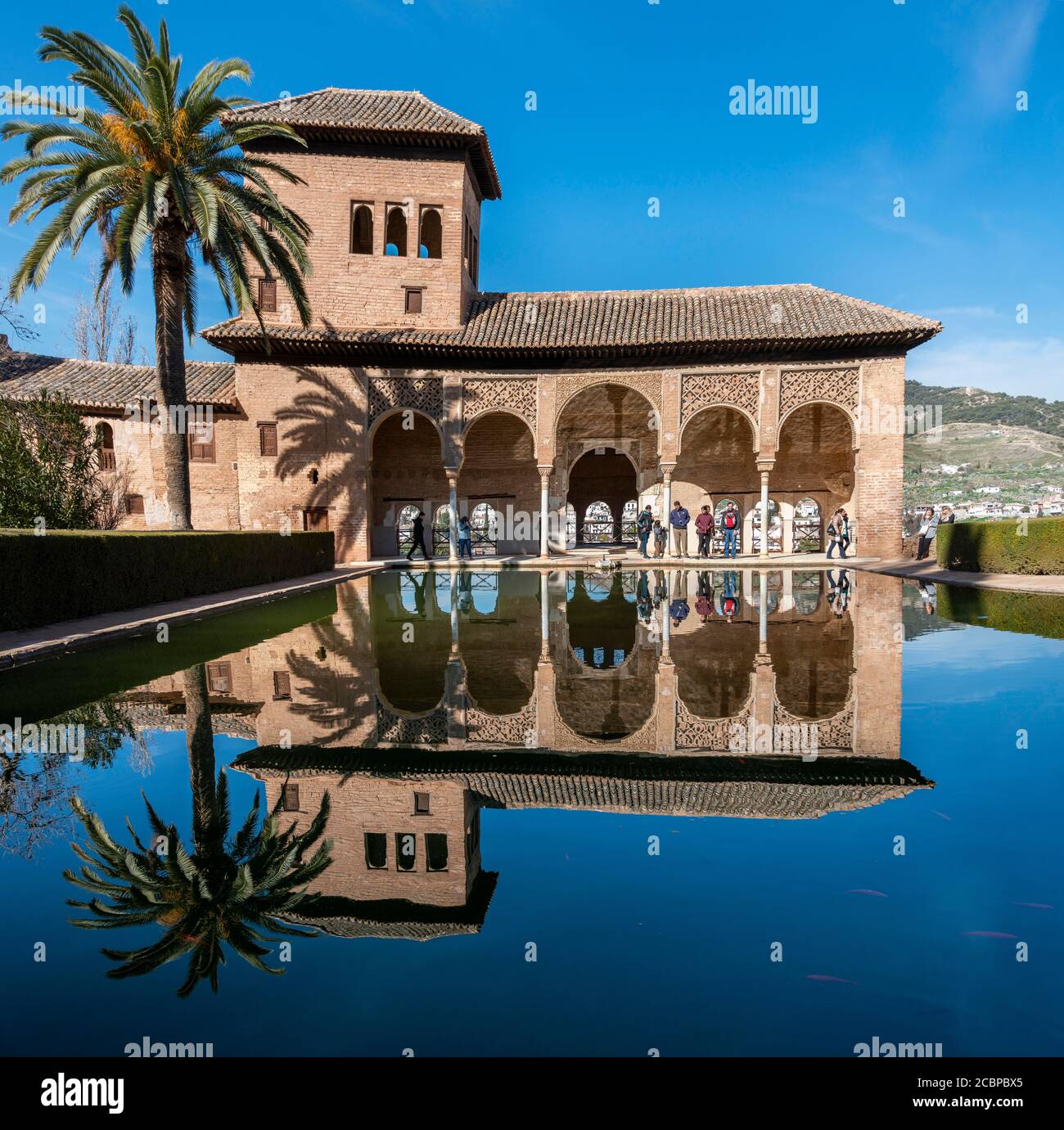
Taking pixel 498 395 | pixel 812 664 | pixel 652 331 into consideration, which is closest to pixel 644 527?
pixel 652 331

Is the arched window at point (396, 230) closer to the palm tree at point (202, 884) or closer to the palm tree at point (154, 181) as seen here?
the palm tree at point (154, 181)

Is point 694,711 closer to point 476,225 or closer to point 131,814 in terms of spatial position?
point 131,814

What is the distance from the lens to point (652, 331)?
19469mm

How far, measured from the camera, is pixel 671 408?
1952 cm

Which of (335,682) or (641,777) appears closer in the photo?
(641,777)

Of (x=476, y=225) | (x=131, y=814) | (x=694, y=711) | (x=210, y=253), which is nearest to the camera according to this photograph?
(x=131, y=814)

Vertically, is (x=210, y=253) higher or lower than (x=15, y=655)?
higher

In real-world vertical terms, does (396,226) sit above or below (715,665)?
above

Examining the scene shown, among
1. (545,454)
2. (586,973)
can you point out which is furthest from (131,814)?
(545,454)

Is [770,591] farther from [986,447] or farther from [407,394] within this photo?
[986,447]

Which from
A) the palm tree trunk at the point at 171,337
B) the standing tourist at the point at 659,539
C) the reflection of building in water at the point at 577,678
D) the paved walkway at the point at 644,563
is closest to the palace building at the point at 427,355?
the paved walkway at the point at 644,563

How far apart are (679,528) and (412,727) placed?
16.3 meters

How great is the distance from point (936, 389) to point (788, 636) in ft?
324

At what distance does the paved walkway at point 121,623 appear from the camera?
21.7 feet
